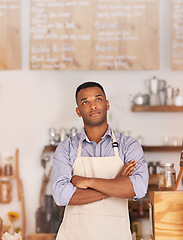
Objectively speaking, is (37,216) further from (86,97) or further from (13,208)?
(86,97)

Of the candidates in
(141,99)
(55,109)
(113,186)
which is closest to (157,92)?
(141,99)

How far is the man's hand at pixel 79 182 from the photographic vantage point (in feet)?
6.68

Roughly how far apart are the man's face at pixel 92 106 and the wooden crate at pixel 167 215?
0.62m

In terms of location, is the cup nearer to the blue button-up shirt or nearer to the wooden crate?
the blue button-up shirt

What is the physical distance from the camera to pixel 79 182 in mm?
2055

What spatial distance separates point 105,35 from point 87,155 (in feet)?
6.41

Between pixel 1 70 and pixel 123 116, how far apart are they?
137 centimetres

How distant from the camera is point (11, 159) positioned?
3961 millimetres

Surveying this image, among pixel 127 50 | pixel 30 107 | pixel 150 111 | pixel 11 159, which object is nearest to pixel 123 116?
pixel 150 111

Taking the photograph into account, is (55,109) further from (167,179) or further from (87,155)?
(167,179)

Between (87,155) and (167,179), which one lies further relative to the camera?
(87,155)

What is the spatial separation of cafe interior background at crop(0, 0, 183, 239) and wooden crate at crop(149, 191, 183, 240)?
2173 millimetres

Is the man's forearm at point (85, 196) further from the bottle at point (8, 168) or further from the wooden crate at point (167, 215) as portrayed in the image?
the bottle at point (8, 168)

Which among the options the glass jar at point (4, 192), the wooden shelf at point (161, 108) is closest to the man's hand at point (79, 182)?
the wooden shelf at point (161, 108)
